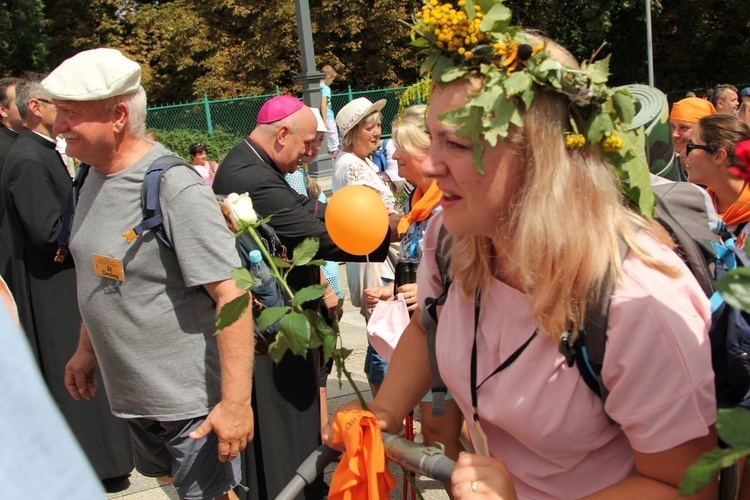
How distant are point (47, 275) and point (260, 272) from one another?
5.67 feet

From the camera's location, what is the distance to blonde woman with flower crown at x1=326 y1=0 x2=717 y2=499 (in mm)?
1387

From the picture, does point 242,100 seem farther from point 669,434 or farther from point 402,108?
point 669,434

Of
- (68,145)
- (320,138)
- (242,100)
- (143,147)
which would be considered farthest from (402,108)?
(242,100)

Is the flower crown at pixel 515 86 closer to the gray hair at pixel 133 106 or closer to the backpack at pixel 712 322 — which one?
the backpack at pixel 712 322

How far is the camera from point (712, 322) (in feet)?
5.48

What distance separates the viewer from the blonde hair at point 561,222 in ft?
4.81

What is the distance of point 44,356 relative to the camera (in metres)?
4.15

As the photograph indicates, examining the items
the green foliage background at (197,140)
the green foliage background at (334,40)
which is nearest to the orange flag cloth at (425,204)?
the green foliage background at (197,140)

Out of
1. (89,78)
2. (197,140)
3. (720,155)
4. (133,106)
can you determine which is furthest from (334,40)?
(89,78)

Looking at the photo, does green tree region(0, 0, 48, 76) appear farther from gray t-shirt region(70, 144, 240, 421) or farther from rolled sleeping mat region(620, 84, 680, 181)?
rolled sleeping mat region(620, 84, 680, 181)

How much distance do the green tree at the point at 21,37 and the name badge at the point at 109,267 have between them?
77.7ft

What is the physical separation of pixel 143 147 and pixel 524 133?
1.72 m

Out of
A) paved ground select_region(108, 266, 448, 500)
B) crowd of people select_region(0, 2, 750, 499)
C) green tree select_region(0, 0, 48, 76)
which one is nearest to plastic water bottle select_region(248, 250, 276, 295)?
crowd of people select_region(0, 2, 750, 499)

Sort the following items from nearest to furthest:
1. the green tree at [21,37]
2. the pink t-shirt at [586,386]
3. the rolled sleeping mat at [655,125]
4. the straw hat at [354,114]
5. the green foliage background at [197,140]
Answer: the pink t-shirt at [586,386] → the rolled sleeping mat at [655,125] → the straw hat at [354,114] → the green foliage background at [197,140] → the green tree at [21,37]
